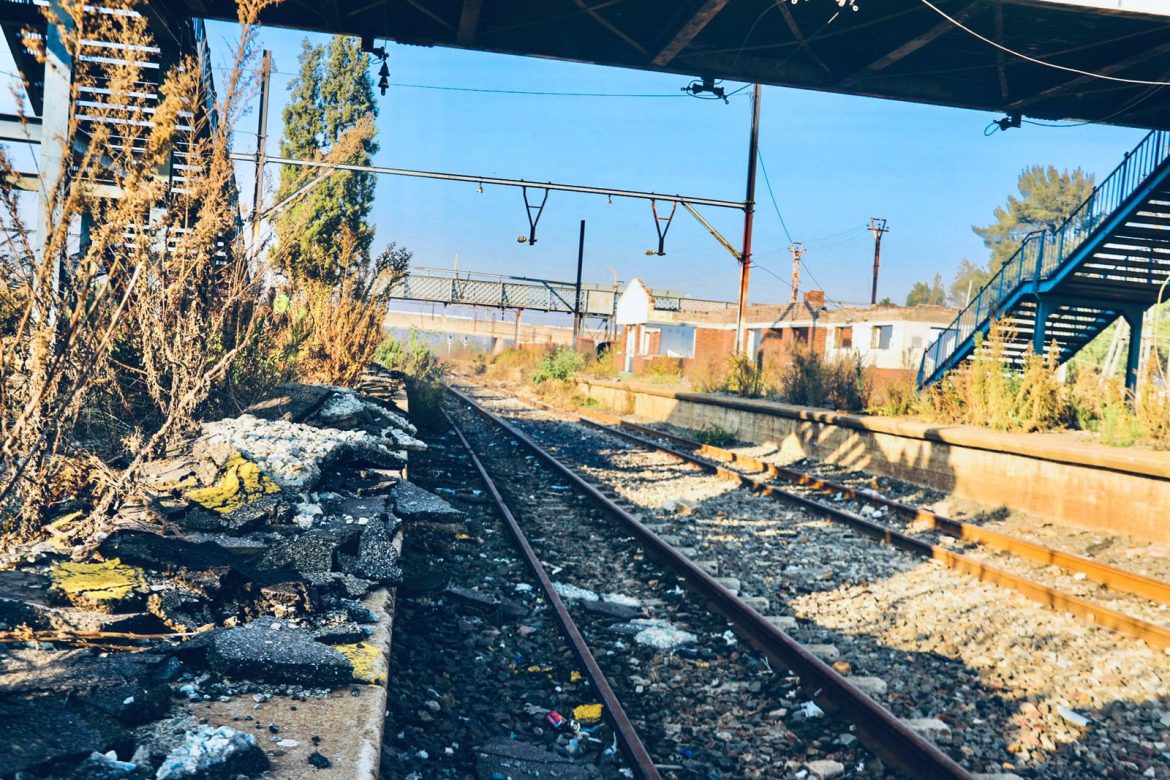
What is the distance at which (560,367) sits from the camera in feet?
119

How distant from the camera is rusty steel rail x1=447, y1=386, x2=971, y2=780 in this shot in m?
3.77

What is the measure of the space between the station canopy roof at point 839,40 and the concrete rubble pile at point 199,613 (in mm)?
6751

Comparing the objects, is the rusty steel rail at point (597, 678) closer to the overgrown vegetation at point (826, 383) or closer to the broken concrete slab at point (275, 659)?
the broken concrete slab at point (275, 659)

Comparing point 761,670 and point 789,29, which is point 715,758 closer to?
point 761,670

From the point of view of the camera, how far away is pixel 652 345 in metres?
54.9

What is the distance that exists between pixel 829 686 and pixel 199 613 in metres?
3.19

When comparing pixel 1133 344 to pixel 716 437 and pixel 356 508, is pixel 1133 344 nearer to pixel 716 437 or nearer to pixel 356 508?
pixel 716 437

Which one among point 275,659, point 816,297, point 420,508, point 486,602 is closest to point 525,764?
point 275,659

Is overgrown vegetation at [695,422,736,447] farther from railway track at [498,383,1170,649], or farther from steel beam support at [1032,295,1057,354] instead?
steel beam support at [1032,295,1057,354]

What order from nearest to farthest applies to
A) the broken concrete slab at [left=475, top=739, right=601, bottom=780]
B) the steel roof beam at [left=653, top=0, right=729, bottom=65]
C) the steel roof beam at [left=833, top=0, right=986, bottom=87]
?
the broken concrete slab at [left=475, top=739, right=601, bottom=780] < the steel roof beam at [left=653, top=0, right=729, bottom=65] < the steel roof beam at [left=833, top=0, right=986, bottom=87]

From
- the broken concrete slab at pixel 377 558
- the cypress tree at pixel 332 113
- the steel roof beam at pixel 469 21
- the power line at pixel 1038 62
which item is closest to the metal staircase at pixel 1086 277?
the power line at pixel 1038 62

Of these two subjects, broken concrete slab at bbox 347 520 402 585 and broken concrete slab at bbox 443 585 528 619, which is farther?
broken concrete slab at bbox 443 585 528 619

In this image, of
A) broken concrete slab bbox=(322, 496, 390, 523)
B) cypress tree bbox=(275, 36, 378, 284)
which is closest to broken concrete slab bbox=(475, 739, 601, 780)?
broken concrete slab bbox=(322, 496, 390, 523)

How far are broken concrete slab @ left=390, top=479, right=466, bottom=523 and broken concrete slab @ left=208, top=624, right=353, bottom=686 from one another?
3.29m
